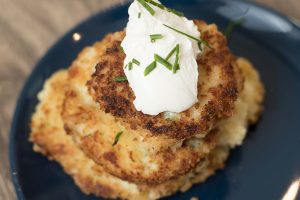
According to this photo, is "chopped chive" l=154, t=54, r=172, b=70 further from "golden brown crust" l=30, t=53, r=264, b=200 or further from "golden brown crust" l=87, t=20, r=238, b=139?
"golden brown crust" l=30, t=53, r=264, b=200

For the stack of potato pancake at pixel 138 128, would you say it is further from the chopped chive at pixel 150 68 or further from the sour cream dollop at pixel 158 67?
the chopped chive at pixel 150 68

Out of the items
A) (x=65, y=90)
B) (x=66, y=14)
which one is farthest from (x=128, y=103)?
(x=66, y=14)

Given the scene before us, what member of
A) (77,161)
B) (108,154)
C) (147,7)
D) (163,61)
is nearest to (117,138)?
(108,154)

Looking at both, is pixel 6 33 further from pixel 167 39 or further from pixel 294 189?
pixel 294 189

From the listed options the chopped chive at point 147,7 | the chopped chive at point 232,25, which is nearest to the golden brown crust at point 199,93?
the chopped chive at point 147,7

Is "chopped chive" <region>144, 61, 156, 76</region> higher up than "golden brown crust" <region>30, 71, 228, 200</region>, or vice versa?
"chopped chive" <region>144, 61, 156, 76</region>

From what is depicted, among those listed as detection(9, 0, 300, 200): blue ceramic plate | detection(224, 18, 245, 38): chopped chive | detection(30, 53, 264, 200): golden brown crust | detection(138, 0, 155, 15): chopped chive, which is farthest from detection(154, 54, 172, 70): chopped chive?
detection(224, 18, 245, 38): chopped chive

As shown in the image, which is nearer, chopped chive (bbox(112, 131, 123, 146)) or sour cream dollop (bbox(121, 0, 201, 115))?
sour cream dollop (bbox(121, 0, 201, 115))
